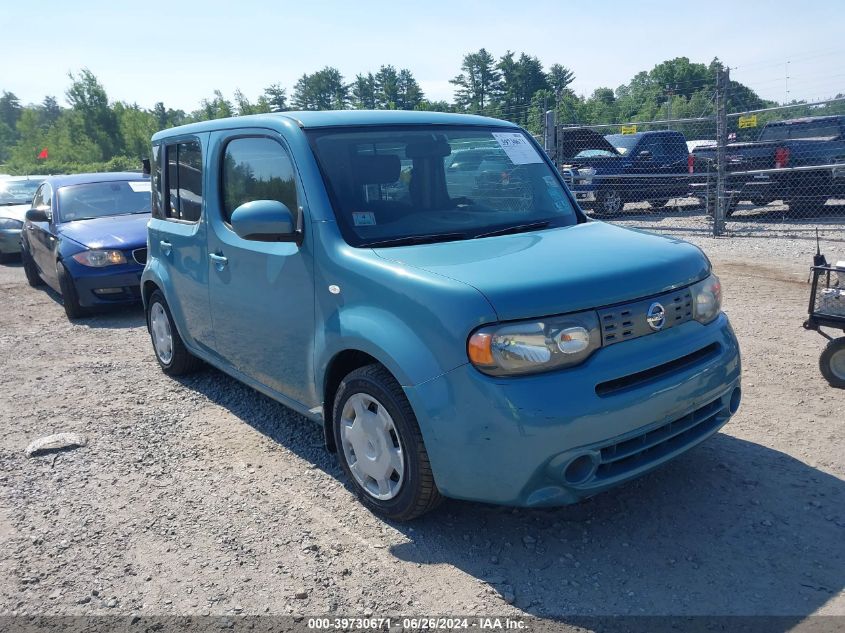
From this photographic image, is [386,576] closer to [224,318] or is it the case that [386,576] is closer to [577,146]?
[224,318]

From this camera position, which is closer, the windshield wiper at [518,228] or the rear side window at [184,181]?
the windshield wiper at [518,228]

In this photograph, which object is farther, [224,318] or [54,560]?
[224,318]

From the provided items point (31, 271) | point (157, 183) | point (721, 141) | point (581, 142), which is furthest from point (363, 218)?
point (581, 142)

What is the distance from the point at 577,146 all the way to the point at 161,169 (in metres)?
11.4

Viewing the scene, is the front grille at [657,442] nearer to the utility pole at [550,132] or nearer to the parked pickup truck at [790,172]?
the parked pickup truck at [790,172]

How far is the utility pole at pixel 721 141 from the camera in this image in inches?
447

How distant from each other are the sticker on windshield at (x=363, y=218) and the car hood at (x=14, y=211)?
11341 millimetres

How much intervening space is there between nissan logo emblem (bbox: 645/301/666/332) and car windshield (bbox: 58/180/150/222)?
7539 millimetres

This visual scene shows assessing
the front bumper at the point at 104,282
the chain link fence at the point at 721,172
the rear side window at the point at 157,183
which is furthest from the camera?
the chain link fence at the point at 721,172

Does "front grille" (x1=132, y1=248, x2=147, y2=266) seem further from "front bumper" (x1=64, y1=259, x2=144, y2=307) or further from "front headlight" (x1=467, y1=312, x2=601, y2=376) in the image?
"front headlight" (x1=467, y1=312, x2=601, y2=376)

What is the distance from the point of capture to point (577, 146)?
1495 cm

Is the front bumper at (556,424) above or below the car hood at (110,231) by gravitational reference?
below

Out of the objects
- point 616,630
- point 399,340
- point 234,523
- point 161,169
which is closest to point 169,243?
point 161,169

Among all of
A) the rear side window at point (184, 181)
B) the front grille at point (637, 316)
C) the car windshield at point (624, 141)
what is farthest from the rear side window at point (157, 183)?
the car windshield at point (624, 141)
